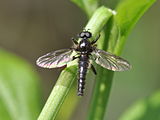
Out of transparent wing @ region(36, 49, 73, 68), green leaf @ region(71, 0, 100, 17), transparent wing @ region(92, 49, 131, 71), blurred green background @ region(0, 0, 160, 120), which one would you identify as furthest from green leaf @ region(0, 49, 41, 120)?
blurred green background @ region(0, 0, 160, 120)

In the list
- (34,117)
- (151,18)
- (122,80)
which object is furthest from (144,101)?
(151,18)

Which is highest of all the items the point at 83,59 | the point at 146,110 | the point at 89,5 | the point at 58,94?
the point at 89,5

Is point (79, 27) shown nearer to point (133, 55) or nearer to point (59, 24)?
point (59, 24)

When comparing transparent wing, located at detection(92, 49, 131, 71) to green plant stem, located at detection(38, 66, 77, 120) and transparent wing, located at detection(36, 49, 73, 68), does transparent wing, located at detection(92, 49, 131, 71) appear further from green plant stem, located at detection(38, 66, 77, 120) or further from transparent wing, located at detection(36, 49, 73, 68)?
green plant stem, located at detection(38, 66, 77, 120)

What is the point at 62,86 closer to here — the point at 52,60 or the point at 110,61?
the point at 110,61

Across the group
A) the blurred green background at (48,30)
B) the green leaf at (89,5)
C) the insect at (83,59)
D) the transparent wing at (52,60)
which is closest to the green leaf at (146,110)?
the insect at (83,59)

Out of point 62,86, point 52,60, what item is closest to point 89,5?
point 52,60
